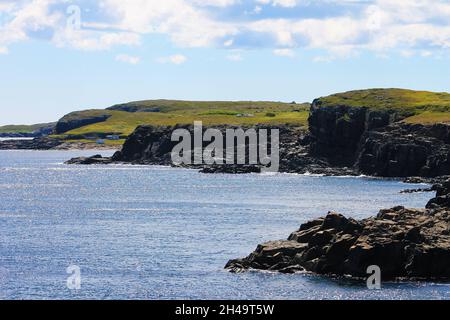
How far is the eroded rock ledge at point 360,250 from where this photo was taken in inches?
3152

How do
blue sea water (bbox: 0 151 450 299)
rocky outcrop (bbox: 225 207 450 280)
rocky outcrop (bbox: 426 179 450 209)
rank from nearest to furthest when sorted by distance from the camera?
blue sea water (bbox: 0 151 450 299) → rocky outcrop (bbox: 225 207 450 280) → rocky outcrop (bbox: 426 179 450 209)

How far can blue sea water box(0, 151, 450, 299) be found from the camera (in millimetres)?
77062

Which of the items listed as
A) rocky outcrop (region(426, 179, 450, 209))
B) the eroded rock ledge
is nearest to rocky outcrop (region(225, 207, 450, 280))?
the eroded rock ledge

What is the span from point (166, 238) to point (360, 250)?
39.1 m

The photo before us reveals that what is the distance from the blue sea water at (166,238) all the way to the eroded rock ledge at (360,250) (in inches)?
93.4

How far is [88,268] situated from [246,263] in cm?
1591

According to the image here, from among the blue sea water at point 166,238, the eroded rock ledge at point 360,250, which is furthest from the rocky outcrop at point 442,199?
the eroded rock ledge at point 360,250

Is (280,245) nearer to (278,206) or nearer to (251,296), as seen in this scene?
(251,296)

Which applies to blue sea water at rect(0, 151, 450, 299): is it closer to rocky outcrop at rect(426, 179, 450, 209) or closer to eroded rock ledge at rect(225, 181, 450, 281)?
eroded rock ledge at rect(225, 181, 450, 281)

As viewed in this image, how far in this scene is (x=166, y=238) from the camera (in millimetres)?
113750

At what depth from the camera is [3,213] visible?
490 ft
